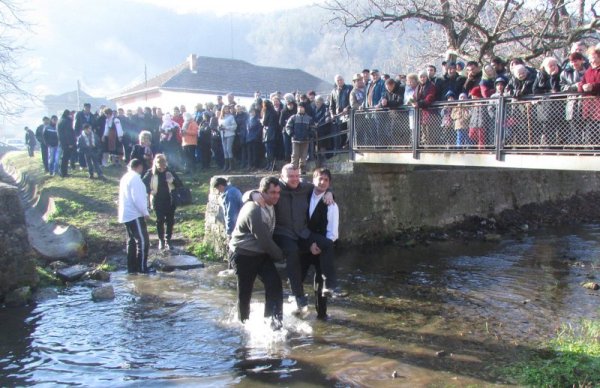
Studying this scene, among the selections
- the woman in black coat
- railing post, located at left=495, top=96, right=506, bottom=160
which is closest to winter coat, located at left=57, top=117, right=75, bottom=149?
the woman in black coat

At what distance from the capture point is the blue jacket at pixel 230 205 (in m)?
9.03

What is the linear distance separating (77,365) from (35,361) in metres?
0.54

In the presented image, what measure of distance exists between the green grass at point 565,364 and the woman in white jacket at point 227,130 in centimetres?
1103

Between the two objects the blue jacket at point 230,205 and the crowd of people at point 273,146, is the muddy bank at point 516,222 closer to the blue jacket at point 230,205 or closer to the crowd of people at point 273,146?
the crowd of people at point 273,146

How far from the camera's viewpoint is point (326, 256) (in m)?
7.11

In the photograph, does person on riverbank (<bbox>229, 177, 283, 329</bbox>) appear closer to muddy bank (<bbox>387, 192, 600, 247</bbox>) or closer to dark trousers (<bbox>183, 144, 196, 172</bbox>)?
muddy bank (<bbox>387, 192, 600, 247</bbox>)

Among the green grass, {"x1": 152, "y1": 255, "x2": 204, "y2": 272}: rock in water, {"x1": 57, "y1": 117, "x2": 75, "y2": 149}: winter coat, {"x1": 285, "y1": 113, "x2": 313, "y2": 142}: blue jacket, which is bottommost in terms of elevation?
the green grass

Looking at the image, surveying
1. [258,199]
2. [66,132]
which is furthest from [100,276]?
[66,132]

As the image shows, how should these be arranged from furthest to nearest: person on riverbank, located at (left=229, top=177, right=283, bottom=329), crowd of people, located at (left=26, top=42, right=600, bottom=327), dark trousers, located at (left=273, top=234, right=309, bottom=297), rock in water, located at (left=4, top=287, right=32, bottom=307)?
rock in water, located at (left=4, top=287, right=32, bottom=307) → dark trousers, located at (left=273, top=234, right=309, bottom=297) → crowd of people, located at (left=26, top=42, right=600, bottom=327) → person on riverbank, located at (left=229, top=177, right=283, bottom=329)

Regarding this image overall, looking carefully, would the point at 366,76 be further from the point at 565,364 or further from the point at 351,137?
the point at 565,364

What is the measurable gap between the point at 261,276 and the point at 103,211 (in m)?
8.42

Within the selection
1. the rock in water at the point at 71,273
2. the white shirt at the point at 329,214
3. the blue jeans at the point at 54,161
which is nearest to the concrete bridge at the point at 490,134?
the white shirt at the point at 329,214

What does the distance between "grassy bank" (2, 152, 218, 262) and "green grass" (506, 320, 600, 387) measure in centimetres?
678

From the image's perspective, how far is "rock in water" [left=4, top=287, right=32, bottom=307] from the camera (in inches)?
319
